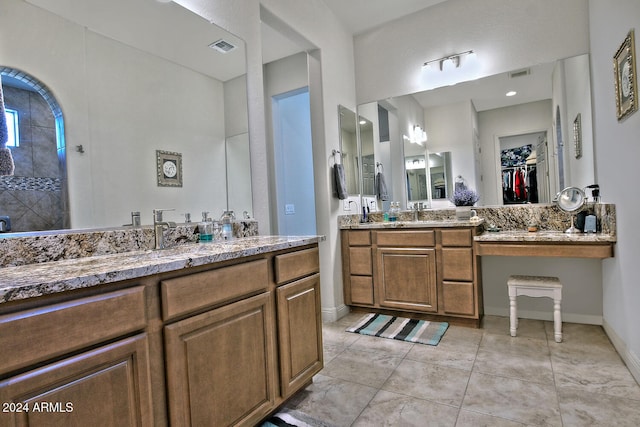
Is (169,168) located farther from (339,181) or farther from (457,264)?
(457,264)

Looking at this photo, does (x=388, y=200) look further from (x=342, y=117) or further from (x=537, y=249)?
(x=537, y=249)

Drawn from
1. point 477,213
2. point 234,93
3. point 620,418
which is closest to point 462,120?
point 477,213

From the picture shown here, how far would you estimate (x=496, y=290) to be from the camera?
300 cm

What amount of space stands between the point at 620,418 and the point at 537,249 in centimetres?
113

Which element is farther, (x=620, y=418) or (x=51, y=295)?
(x=620, y=418)

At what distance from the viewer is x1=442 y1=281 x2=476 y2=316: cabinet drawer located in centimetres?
267

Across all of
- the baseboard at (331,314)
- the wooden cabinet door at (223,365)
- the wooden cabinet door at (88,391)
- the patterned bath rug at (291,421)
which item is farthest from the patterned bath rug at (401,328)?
the wooden cabinet door at (88,391)

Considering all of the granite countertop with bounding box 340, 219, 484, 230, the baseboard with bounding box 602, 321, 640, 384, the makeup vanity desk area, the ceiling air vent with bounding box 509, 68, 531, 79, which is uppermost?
the ceiling air vent with bounding box 509, 68, 531, 79

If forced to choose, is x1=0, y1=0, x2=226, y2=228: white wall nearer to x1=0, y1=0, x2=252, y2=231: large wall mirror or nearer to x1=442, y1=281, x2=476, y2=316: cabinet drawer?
x1=0, y1=0, x2=252, y2=231: large wall mirror

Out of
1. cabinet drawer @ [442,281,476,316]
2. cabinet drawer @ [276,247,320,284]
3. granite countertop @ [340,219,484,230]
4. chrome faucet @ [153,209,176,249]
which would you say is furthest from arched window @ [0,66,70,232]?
cabinet drawer @ [442,281,476,316]

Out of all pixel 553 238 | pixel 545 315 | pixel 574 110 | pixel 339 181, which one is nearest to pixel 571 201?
pixel 553 238

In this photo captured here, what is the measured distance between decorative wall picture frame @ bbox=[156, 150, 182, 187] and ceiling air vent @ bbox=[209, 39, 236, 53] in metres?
0.71

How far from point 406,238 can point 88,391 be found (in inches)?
96.1

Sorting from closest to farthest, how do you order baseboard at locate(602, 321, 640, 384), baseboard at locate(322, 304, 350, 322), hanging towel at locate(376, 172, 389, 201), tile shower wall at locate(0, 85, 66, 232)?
1. tile shower wall at locate(0, 85, 66, 232)
2. baseboard at locate(602, 321, 640, 384)
3. baseboard at locate(322, 304, 350, 322)
4. hanging towel at locate(376, 172, 389, 201)
